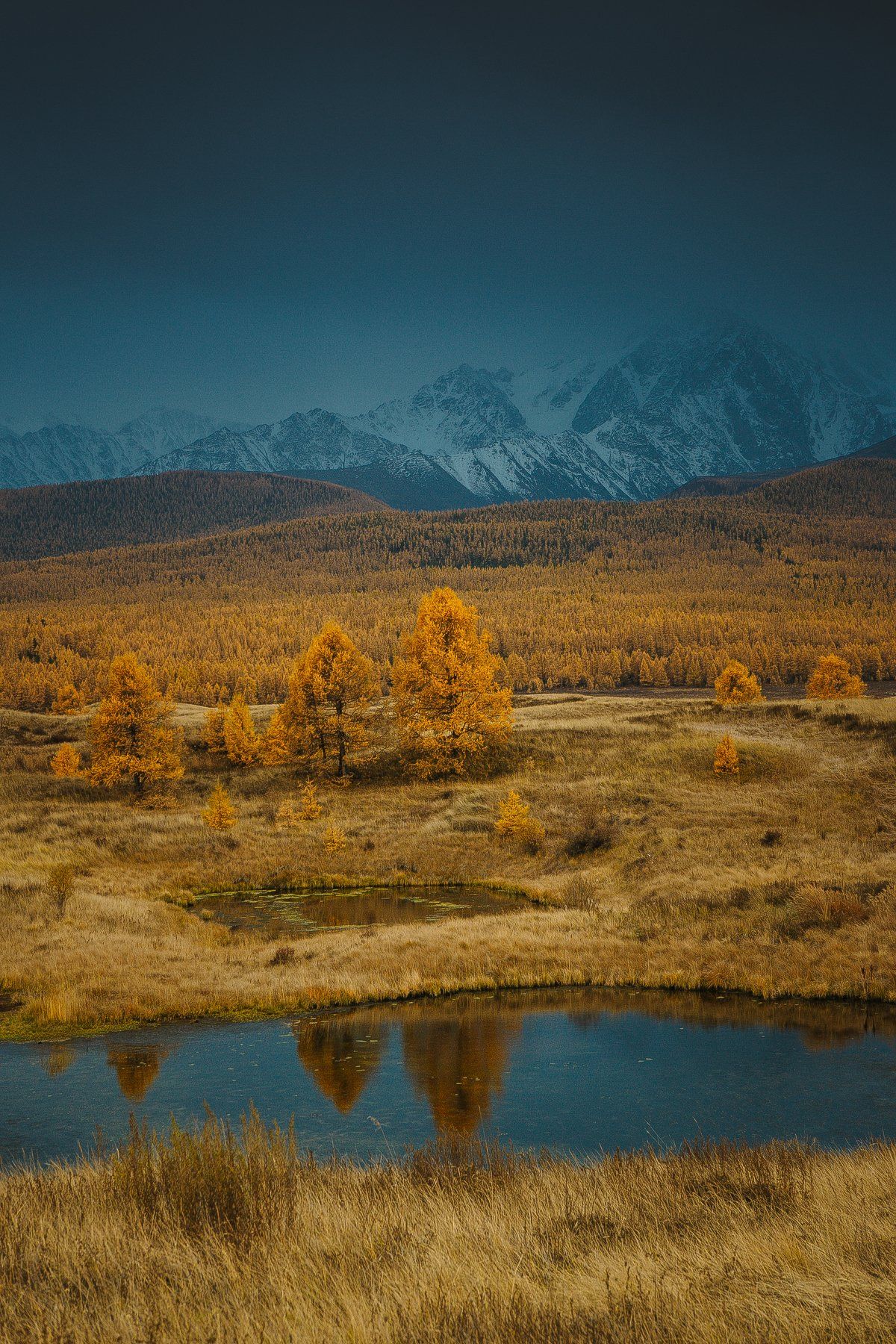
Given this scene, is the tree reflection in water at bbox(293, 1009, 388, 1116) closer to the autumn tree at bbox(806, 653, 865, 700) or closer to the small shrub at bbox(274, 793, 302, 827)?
the small shrub at bbox(274, 793, 302, 827)

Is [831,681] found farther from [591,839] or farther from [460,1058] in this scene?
[460,1058]

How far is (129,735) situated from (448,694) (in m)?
20.2

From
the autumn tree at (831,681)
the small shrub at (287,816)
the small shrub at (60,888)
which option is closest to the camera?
the small shrub at (60,888)

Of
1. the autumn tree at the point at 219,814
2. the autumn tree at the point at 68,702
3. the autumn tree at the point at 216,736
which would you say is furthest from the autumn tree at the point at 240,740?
the autumn tree at the point at 68,702

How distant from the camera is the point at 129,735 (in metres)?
59.3

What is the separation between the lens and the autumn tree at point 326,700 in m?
60.6

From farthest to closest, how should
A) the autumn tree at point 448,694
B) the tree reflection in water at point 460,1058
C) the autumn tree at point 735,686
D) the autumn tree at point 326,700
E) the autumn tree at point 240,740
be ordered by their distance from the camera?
the autumn tree at point 735,686 < the autumn tree at point 240,740 < the autumn tree at point 326,700 < the autumn tree at point 448,694 < the tree reflection in water at point 460,1058

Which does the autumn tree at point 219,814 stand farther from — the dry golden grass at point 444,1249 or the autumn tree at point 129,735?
the dry golden grass at point 444,1249

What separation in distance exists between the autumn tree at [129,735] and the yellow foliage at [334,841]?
1507 cm

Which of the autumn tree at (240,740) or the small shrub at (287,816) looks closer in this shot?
the small shrub at (287,816)

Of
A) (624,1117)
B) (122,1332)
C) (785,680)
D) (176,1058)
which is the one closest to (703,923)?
(624,1117)

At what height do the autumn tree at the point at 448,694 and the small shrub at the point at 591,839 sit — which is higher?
the autumn tree at the point at 448,694

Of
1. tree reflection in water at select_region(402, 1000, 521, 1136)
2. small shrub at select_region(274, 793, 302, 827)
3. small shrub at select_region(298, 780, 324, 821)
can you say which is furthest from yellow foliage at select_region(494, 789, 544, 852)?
tree reflection in water at select_region(402, 1000, 521, 1136)

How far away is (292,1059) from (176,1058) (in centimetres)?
265
